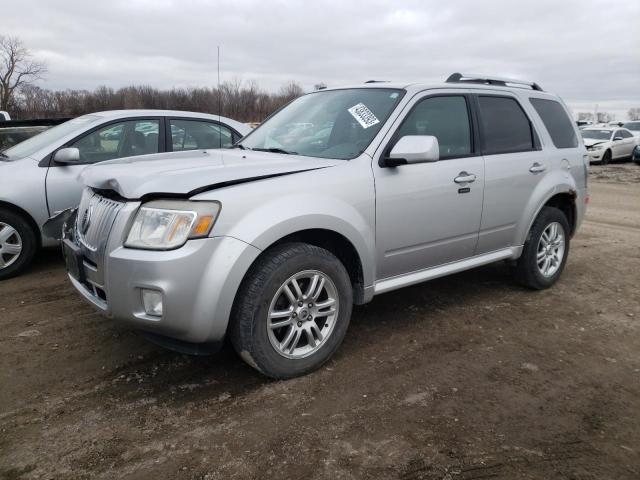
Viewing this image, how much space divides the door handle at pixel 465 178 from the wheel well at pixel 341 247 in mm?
1046

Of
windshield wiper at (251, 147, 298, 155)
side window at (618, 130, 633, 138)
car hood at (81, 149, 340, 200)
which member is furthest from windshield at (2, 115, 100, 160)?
side window at (618, 130, 633, 138)

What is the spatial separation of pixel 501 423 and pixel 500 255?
2011 mm

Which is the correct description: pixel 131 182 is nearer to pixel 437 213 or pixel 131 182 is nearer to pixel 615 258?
pixel 437 213

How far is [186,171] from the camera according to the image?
3.03m

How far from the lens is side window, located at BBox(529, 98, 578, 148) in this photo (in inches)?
195

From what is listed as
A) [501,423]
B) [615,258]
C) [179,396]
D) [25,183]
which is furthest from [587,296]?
[25,183]

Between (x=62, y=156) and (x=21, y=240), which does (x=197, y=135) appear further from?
(x=21, y=240)

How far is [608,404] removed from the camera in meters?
3.02

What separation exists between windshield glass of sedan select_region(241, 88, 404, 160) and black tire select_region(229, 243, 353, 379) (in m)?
0.78

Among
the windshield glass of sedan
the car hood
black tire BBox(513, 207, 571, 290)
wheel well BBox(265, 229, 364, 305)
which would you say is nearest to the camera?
the car hood

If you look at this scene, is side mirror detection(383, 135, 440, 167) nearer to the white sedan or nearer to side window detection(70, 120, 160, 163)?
side window detection(70, 120, 160, 163)

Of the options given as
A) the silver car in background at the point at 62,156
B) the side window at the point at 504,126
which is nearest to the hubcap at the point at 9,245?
the silver car in background at the point at 62,156

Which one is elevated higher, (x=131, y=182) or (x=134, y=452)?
(x=131, y=182)

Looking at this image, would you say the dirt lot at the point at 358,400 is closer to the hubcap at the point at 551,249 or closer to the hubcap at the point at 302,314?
the hubcap at the point at 302,314
